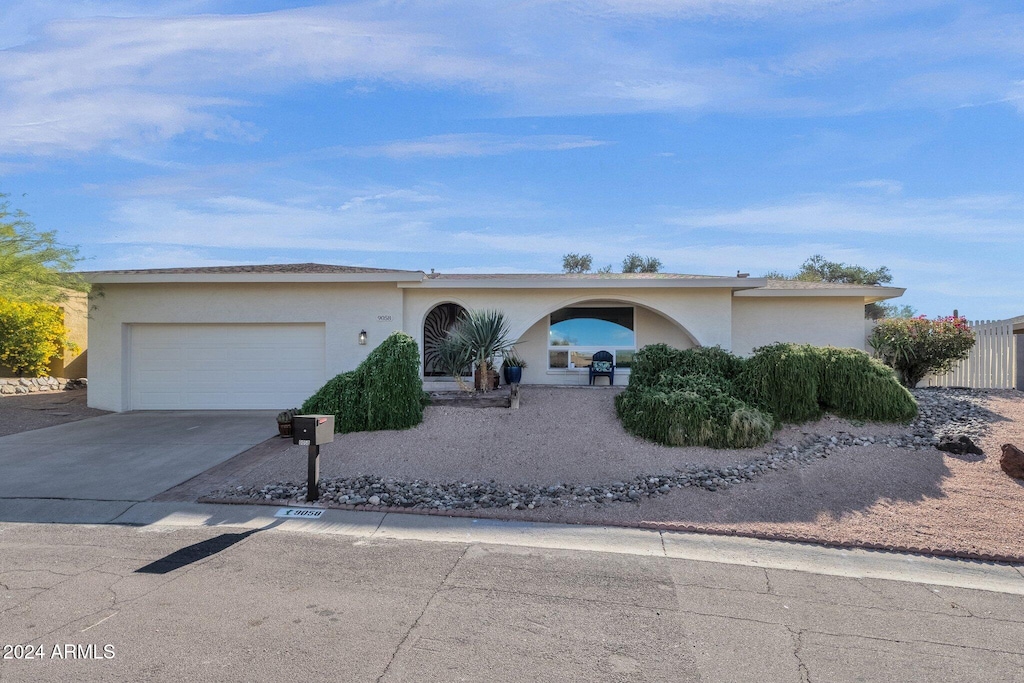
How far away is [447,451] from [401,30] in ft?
22.5

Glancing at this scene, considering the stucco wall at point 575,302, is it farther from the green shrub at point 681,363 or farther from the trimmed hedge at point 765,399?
the trimmed hedge at point 765,399

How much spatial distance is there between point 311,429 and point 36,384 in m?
14.8

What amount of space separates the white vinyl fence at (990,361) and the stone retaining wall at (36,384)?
21497 mm

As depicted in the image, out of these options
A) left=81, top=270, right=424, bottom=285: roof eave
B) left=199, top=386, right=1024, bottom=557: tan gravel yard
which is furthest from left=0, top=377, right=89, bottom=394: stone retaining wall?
left=199, top=386, right=1024, bottom=557: tan gravel yard

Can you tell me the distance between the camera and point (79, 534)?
17.8 feet

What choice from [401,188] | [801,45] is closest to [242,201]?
[401,188]

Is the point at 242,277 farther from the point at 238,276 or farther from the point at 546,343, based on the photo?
the point at 546,343

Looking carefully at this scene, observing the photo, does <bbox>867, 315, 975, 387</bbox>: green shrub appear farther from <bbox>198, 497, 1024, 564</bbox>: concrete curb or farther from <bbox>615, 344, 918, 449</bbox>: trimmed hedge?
<bbox>198, 497, 1024, 564</bbox>: concrete curb

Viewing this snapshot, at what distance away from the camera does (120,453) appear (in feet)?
28.1

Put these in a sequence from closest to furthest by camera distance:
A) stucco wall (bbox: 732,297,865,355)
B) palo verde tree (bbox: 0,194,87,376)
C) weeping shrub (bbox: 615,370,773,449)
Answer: weeping shrub (bbox: 615,370,773,449), palo verde tree (bbox: 0,194,87,376), stucco wall (bbox: 732,297,865,355)

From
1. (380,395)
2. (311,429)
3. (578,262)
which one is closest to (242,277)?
(380,395)

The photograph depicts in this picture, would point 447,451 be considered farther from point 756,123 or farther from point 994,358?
point 994,358

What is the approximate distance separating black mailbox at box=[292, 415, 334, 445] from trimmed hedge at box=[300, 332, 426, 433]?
9.23 feet

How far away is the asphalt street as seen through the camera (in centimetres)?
317
